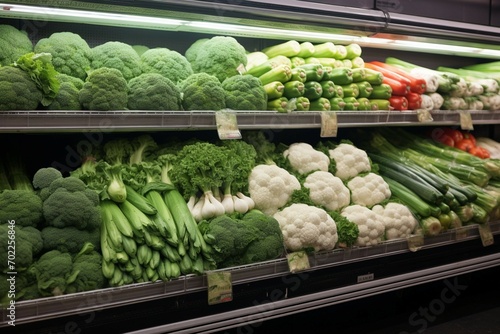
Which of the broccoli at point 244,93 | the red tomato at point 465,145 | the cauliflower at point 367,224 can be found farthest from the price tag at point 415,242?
the red tomato at point 465,145

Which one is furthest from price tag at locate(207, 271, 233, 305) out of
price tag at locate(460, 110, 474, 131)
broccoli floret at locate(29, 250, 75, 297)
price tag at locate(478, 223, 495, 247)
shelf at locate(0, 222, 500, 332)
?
price tag at locate(460, 110, 474, 131)

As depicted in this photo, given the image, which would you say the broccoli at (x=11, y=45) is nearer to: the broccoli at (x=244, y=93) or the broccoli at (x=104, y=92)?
the broccoli at (x=104, y=92)

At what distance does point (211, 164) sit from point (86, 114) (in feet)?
1.94

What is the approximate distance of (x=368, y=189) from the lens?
2963mm

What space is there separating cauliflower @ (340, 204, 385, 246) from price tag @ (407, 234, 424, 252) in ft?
0.62

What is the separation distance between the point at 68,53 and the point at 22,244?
0.95 metres

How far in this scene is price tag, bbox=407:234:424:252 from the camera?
9.41ft

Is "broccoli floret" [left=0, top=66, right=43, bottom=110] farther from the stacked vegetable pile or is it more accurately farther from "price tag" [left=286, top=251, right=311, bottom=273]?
the stacked vegetable pile

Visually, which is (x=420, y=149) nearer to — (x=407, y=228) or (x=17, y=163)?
(x=407, y=228)

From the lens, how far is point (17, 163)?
2475 millimetres

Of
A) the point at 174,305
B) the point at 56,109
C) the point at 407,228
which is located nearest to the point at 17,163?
the point at 56,109

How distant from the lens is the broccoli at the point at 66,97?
84.7 inches

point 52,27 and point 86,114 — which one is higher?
point 52,27

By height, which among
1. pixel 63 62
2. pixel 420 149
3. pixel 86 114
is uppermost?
pixel 63 62
